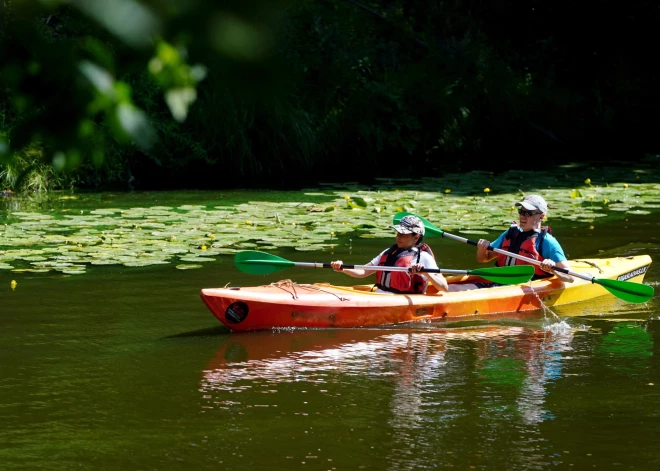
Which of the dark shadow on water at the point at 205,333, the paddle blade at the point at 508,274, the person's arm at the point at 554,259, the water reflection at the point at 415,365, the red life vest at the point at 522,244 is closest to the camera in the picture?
the water reflection at the point at 415,365

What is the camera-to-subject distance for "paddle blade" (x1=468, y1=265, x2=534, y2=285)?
24.0ft

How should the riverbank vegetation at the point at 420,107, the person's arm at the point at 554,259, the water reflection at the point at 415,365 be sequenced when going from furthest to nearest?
the riverbank vegetation at the point at 420,107, the person's arm at the point at 554,259, the water reflection at the point at 415,365

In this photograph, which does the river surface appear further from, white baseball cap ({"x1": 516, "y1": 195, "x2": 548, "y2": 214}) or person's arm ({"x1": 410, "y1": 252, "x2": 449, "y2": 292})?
white baseball cap ({"x1": 516, "y1": 195, "x2": 548, "y2": 214})

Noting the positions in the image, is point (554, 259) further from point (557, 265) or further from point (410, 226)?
point (410, 226)

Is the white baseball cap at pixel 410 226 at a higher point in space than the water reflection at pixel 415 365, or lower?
higher

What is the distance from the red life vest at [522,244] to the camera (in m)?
7.75

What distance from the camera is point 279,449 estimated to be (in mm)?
4465

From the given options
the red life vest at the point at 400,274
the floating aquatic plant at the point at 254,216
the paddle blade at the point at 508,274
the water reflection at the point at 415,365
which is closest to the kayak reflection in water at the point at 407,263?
the red life vest at the point at 400,274

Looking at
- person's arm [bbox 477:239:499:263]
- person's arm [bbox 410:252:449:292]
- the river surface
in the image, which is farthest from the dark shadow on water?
person's arm [bbox 477:239:499:263]

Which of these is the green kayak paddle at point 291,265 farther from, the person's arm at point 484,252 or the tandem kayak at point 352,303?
the person's arm at point 484,252

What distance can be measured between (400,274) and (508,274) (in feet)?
2.45

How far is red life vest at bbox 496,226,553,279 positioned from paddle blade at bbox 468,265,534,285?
39cm

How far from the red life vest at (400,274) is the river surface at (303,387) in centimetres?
34

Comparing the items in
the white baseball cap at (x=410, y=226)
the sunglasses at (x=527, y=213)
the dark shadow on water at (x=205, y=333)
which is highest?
the sunglasses at (x=527, y=213)
